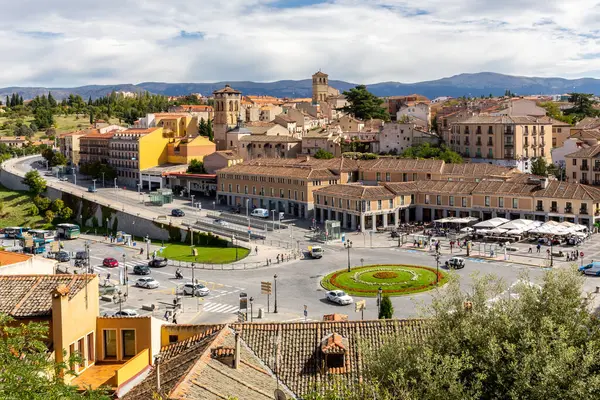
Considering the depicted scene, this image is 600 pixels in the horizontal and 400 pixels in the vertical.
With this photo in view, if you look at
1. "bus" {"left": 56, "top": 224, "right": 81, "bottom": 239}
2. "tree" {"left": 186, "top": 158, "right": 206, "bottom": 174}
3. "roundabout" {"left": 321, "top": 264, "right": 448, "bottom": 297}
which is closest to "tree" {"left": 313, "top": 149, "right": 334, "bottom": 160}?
"tree" {"left": 186, "top": 158, "right": 206, "bottom": 174}

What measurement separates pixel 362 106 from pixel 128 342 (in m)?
113

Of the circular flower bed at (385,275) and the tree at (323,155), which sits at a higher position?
the tree at (323,155)

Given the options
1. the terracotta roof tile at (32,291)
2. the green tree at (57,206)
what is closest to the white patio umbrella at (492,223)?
the terracotta roof tile at (32,291)

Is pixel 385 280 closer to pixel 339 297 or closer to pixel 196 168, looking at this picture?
pixel 339 297

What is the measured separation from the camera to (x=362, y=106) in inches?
5197

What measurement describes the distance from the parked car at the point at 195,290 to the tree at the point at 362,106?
286ft

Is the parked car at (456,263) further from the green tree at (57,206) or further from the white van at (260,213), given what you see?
the green tree at (57,206)

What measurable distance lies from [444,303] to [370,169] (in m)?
68.4

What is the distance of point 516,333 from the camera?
17.5m

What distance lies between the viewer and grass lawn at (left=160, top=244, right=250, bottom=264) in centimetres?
6369

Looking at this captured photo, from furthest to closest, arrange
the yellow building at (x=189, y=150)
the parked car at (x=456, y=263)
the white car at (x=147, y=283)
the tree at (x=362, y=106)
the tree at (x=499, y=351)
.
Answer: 1. the tree at (x=362, y=106)
2. the yellow building at (x=189, y=150)
3. the parked car at (x=456, y=263)
4. the white car at (x=147, y=283)
5. the tree at (x=499, y=351)

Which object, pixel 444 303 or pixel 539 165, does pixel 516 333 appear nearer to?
pixel 444 303

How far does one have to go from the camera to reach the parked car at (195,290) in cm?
4919

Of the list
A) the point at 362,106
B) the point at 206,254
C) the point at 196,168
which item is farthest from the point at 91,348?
the point at 362,106
